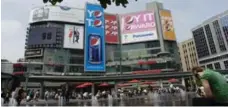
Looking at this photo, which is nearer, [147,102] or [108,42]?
[147,102]

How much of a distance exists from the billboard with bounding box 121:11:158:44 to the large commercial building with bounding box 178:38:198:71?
149 feet

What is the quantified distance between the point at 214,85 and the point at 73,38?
78.6 metres

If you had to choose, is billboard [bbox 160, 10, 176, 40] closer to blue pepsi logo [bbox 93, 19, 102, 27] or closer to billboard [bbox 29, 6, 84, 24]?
blue pepsi logo [bbox 93, 19, 102, 27]

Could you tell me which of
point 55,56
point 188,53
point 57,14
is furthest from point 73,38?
point 188,53

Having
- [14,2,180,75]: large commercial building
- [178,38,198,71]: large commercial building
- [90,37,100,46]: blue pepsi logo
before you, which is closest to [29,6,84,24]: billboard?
[14,2,180,75]: large commercial building

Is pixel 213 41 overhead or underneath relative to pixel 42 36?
overhead

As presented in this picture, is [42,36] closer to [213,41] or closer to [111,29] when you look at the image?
[111,29]

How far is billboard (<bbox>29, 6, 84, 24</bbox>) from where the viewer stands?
83.4 metres

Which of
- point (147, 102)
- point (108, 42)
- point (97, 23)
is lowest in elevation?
point (147, 102)

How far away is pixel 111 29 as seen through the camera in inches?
3420

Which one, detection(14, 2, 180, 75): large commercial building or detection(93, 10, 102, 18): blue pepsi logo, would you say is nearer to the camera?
detection(14, 2, 180, 75): large commercial building

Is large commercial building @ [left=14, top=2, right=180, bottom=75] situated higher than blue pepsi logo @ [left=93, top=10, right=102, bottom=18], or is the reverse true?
blue pepsi logo @ [left=93, top=10, right=102, bottom=18]

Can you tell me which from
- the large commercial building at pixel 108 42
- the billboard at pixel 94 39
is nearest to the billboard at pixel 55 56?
the large commercial building at pixel 108 42

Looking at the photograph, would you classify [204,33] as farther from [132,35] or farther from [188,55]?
[132,35]
